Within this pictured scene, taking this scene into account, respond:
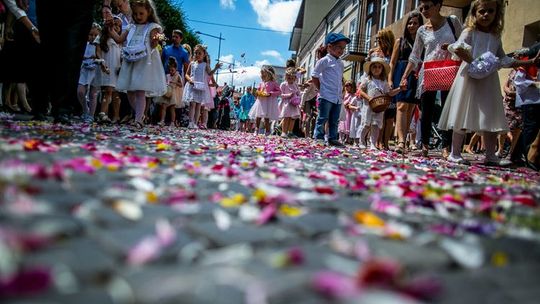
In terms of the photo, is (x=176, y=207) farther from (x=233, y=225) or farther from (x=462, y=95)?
(x=462, y=95)

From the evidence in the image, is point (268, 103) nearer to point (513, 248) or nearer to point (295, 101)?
point (295, 101)

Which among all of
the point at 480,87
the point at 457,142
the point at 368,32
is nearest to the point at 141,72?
the point at 457,142

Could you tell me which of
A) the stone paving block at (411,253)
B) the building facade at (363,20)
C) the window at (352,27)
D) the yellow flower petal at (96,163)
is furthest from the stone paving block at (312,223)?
the window at (352,27)

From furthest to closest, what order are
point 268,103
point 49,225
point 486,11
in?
point 268,103
point 486,11
point 49,225

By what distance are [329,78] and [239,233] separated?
23.4ft

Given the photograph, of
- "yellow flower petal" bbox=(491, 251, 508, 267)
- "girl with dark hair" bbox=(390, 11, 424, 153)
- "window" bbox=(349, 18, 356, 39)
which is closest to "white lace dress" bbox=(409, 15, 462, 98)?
"girl with dark hair" bbox=(390, 11, 424, 153)

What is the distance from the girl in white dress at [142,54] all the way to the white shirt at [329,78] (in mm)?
2941

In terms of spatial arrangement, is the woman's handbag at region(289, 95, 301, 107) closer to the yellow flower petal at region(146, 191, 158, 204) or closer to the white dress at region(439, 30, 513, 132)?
the white dress at region(439, 30, 513, 132)

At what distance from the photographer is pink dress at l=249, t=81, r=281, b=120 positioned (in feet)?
42.2

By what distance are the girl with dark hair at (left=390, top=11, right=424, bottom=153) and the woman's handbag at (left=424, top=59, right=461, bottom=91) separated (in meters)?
0.79

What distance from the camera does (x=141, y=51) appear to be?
22.9 feet

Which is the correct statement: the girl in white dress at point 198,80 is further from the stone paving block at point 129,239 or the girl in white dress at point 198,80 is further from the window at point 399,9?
the window at point 399,9

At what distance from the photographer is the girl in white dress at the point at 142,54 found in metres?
7.00

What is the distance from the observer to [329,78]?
825cm
